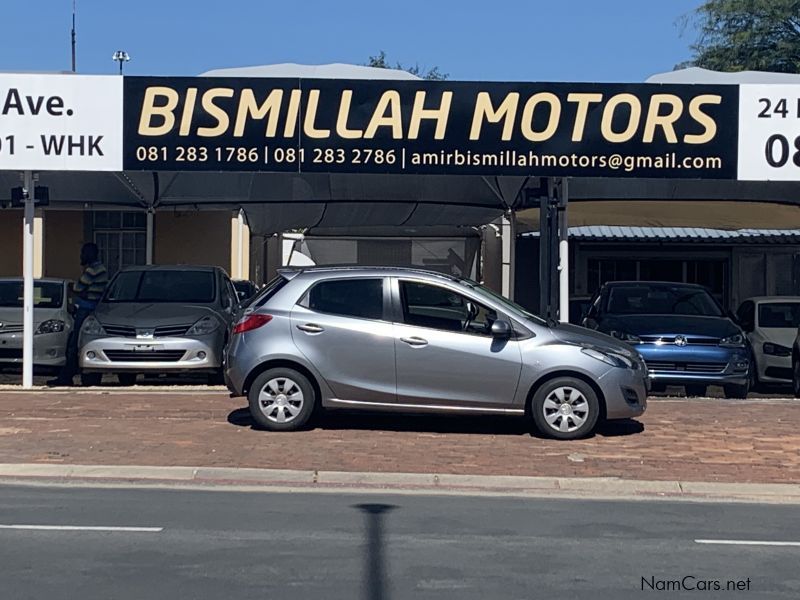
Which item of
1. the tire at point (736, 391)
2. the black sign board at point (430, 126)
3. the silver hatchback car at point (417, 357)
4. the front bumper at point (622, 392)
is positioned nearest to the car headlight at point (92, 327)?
the black sign board at point (430, 126)

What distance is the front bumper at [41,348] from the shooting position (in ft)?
A: 49.7

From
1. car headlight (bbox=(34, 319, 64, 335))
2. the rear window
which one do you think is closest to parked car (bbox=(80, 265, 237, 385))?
car headlight (bbox=(34, 319, 64, 335))

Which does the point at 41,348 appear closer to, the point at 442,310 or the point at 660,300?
the point at 442,310

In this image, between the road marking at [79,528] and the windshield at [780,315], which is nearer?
the road marking at [79,528]

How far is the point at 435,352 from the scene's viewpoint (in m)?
10.8

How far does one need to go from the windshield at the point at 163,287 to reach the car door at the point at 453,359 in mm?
5217

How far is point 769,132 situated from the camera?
44.4 feet

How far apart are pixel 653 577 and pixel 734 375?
8.13m

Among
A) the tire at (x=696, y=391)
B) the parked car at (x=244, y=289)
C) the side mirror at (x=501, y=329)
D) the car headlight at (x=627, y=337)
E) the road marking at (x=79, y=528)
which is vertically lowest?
the road marking at (x=79, y=528)

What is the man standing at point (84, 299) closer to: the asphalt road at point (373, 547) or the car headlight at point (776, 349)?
the asphalt road at point (373, 547)

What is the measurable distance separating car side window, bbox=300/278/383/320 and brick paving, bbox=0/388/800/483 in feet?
4.13

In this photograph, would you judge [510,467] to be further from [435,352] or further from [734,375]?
[734,375]

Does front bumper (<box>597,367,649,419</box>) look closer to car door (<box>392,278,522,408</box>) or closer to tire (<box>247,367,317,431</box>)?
car door (<box>392,278,522,408</box>)

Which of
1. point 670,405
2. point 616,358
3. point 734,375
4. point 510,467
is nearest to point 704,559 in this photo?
point 510,467
